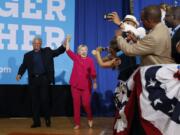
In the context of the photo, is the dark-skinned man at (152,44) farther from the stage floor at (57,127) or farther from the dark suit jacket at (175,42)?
the stage floor at (57,127)

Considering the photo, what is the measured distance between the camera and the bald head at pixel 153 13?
307cm

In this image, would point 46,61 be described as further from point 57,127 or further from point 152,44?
point 152,44

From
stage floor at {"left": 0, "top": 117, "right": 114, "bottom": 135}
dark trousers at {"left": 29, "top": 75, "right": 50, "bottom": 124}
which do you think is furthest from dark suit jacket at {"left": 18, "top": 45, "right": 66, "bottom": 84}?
stage floor at {"left": 0, "top": 117, "right": 114, "bottom": 135}

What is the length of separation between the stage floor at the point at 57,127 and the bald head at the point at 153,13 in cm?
292

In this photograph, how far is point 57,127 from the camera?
653 centimetres

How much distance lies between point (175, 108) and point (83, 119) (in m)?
4.86

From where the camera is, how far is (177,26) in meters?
3.13

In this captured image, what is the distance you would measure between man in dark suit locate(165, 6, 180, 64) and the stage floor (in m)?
2.79

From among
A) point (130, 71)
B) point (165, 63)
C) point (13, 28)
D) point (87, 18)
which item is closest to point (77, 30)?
point (87, 18)

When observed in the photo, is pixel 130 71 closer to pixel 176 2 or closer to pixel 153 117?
pixel 153 117

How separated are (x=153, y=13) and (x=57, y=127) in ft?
12.5

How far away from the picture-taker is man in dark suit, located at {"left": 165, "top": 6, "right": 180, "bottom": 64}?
3066 millimetres

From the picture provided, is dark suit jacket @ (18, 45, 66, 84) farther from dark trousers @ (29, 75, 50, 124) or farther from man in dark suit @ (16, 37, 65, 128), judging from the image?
dark trousers @ (29, 75, 50, 124)

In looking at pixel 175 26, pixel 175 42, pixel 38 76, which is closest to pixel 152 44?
pixel 175 42
